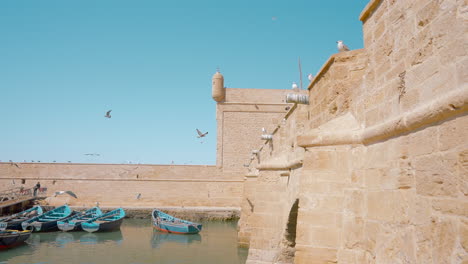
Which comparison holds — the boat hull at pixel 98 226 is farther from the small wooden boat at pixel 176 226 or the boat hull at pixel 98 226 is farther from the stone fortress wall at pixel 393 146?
the stone fortress wall at pixel 393 146

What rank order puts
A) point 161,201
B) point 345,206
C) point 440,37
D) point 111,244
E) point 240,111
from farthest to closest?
point 240,111 < point 161,201 < point 111,244 < point 345,206 < point 440,37

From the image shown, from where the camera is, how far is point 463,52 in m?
1.67

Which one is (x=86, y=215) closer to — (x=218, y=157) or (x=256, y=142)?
(x=218, y=157)

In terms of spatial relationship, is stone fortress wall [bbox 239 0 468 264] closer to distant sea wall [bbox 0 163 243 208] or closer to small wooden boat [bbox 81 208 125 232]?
small wooden boat [bbox 81 208 125 232]

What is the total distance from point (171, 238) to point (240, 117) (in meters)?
11.0

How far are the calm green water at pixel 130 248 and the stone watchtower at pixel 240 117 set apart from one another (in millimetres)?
A: 6755

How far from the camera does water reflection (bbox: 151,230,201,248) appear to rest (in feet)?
47.6

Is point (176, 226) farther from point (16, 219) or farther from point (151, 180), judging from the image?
point (151, 180)

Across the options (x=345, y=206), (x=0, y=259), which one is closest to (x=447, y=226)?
(x=345, y=206)

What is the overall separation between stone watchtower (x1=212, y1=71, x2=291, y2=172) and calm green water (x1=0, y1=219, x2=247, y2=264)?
6.76 m

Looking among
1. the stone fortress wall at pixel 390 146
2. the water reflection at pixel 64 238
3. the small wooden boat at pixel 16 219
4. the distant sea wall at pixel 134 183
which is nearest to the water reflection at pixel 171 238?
the water reflection at pixel 64 238

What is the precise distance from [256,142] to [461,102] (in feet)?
73.3

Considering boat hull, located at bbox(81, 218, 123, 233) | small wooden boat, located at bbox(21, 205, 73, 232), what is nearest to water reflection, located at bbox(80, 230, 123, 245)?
boat hull, located at bbox(81, 218, 123, 233)

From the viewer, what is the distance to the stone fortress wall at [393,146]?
5.61 feet
